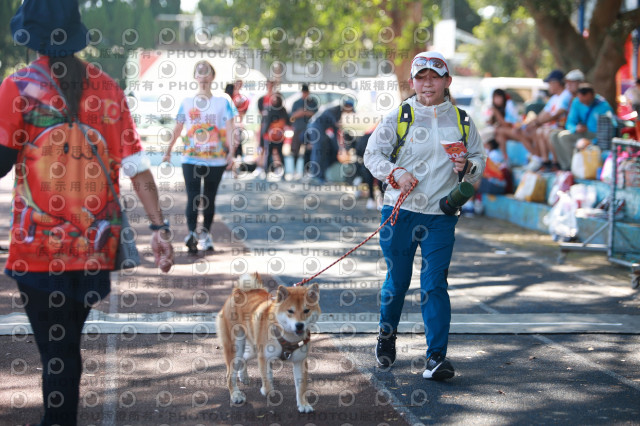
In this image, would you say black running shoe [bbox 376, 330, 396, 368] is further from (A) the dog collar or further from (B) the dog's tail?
(A) the dog collar

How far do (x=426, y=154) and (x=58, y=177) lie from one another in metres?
2.92

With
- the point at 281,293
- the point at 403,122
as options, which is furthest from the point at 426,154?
the point at 281,293

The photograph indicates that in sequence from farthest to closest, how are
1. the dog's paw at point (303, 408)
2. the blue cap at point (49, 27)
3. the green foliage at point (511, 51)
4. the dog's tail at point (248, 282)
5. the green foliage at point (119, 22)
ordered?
the green foliage at point (511, 51)
the green foliage at point (119, 22)
the dog's tail at point (248, 282)
the dog's paw at point (303, 408)
the blue cap at point (49, 27)

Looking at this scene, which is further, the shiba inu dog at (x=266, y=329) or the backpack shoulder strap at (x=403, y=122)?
the backpack shoulder strap at (x=403, y=122)

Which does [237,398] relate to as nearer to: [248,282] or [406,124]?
[248,282]

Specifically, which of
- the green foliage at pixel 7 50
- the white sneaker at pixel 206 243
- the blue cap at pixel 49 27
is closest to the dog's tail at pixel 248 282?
the blue cap at pixel 49 27

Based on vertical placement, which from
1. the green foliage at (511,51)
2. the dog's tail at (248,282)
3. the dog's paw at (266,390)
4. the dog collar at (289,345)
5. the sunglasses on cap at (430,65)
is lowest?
the dog's paw at (266,390)

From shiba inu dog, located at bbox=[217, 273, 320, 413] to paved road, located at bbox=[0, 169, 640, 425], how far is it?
206 millimetres

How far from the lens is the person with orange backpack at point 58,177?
400 cm

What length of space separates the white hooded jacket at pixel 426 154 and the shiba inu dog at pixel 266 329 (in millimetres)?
1199

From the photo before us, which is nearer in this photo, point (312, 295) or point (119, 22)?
point (312, 295)

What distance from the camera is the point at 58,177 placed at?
404cm

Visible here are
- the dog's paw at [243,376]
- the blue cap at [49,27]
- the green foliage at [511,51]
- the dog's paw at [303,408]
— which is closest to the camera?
the blue cap at [49,27]

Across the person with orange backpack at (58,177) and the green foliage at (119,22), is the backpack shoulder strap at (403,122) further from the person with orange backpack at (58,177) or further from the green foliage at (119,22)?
the green foliage at (119,22)
